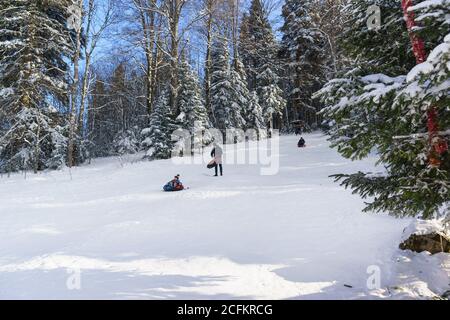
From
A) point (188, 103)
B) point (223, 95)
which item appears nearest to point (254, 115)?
point (223, 95)

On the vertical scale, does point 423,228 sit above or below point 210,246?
above

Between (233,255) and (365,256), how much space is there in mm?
2538

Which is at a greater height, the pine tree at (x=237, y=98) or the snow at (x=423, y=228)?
the pine tree at (x=237, y=98)

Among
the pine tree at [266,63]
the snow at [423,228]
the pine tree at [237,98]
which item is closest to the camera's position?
the snow at [423,228]

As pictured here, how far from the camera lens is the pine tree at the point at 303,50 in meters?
34.4

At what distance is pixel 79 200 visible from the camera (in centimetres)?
1262

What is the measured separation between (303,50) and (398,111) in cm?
3338

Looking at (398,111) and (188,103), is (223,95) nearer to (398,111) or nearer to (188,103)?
(188,103)

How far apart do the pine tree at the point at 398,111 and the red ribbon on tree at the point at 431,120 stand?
42 mm

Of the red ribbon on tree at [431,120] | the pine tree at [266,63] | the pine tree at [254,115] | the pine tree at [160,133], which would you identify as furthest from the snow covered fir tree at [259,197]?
the pine tree at [266,63]

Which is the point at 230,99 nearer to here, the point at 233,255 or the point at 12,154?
the point at 12,154

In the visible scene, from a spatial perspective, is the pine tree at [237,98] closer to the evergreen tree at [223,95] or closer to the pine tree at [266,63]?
the evergreen tree at [223,95]

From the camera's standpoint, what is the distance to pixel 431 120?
423 cm
